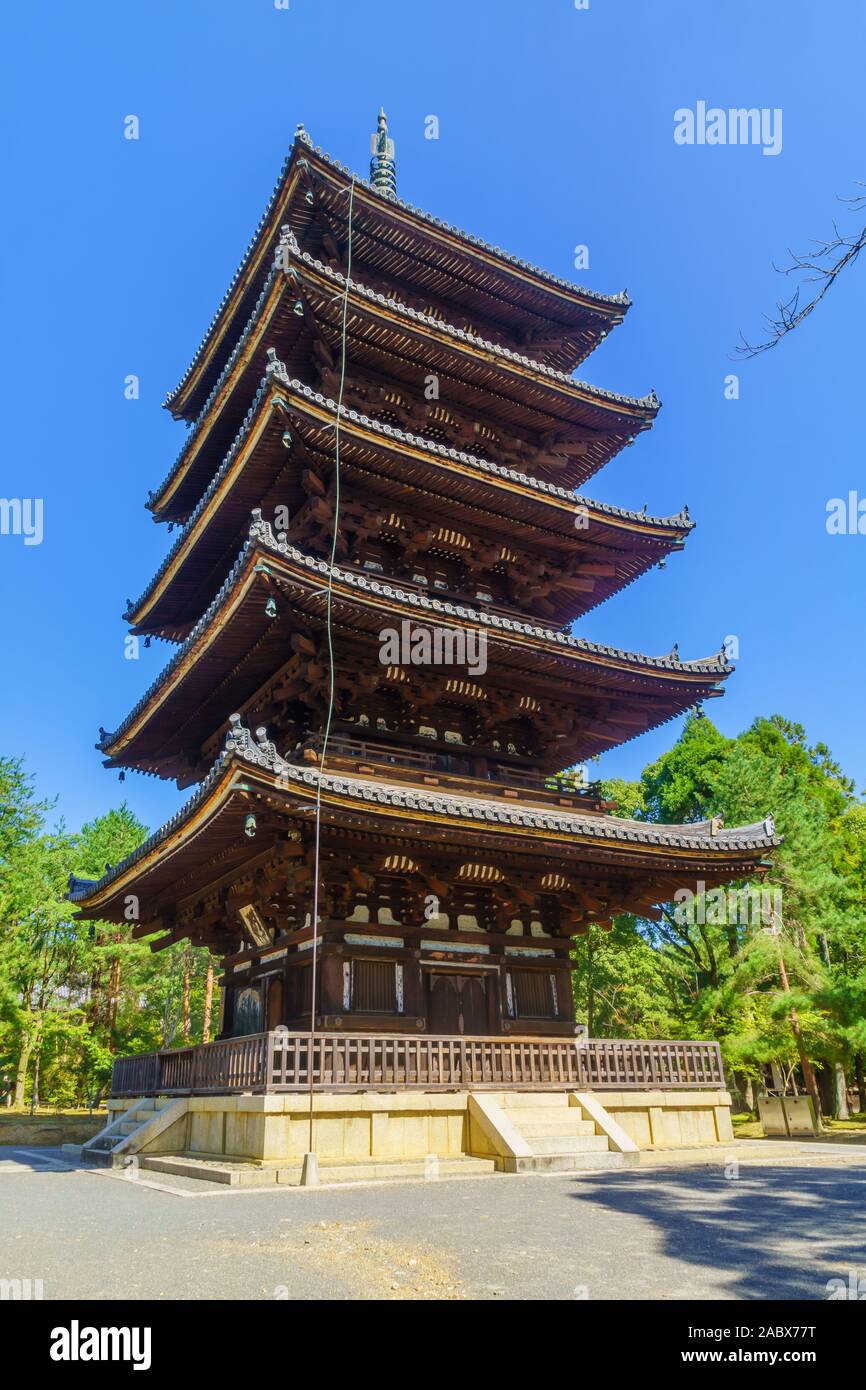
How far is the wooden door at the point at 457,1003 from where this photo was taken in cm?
1698

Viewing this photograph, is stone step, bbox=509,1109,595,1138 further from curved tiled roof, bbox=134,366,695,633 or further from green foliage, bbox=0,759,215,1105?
green foliage, bbox=0,759,215,1105

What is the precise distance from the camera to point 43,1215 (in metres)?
9.70

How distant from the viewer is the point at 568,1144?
45.5 feet

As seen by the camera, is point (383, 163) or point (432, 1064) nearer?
point (432, 1064)

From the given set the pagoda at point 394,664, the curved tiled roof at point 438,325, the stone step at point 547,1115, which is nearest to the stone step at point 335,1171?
the stone step at point 547,1115

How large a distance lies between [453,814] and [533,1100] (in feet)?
16.6

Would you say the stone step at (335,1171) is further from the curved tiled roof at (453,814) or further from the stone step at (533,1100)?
the curved tiled roof at (453,814)

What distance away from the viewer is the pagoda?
52.4ft

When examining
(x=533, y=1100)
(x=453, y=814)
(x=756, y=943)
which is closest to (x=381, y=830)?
(x=453, y=814)

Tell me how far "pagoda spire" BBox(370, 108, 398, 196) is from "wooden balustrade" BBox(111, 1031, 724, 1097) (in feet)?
78.4

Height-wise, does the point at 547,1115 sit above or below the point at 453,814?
below

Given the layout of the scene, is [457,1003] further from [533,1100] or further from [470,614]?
[470,614]
